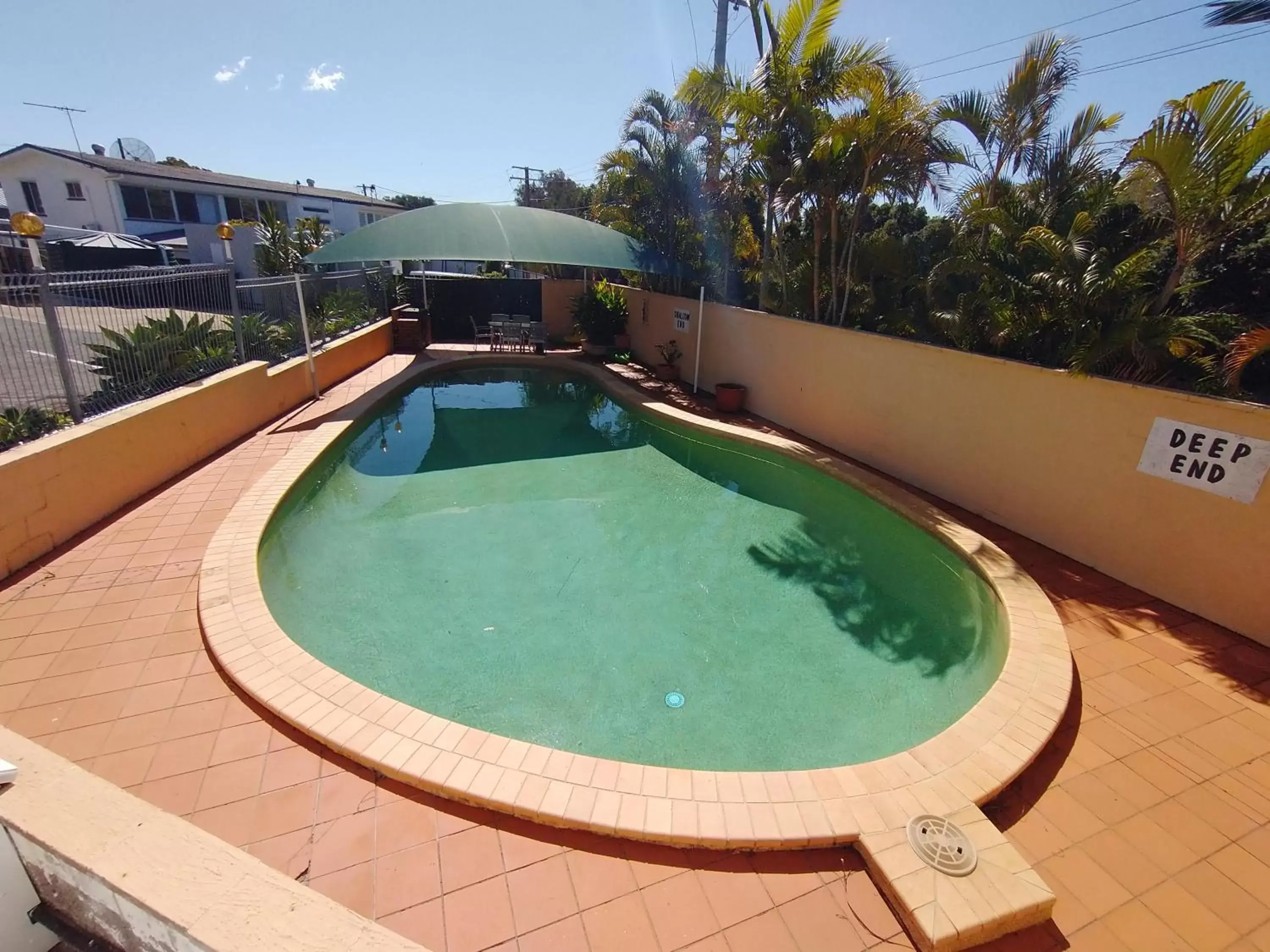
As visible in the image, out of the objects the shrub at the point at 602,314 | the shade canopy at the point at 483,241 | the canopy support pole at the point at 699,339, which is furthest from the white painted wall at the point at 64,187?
the canopy support pole at the point at 699,339

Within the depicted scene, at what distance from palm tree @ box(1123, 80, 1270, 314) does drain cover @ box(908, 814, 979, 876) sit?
5471 millimetres

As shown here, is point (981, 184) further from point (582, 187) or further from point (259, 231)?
point (582, 187)

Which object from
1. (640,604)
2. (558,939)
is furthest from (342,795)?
(640,604)

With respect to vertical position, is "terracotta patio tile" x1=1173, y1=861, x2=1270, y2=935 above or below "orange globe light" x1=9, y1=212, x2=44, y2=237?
below

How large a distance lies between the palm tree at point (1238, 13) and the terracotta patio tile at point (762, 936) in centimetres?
1188

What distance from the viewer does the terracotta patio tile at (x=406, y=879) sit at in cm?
247

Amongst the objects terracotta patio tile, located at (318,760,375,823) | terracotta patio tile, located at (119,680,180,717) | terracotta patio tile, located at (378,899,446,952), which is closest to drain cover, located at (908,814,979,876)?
terracotta patio tile, located at (378,899,446,952)

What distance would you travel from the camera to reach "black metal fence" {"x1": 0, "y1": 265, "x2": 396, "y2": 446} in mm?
5328

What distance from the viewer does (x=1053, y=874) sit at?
2.74 metres

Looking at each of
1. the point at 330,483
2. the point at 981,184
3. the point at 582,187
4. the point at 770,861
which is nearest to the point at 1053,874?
the point at 770,861

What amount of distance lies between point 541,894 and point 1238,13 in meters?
12.7

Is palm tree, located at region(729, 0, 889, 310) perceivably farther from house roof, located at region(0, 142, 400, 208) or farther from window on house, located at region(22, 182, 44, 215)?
window on house, located at region(22, 182, 44, 215)

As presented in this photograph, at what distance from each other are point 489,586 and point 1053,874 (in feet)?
14.8

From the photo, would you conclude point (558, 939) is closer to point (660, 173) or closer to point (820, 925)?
point (820, 925)
